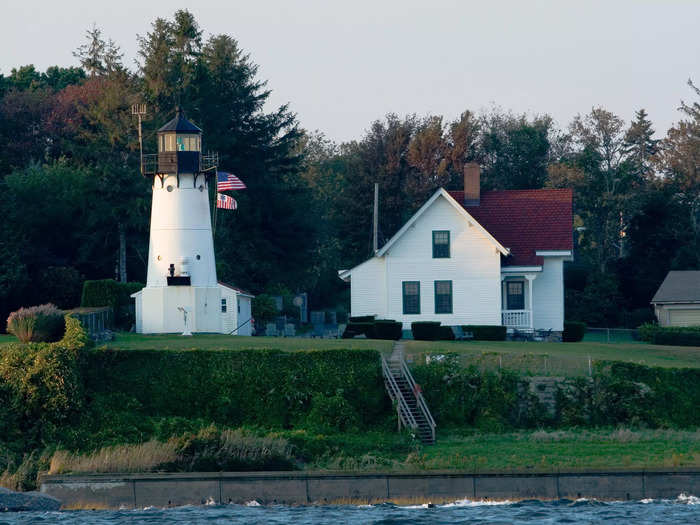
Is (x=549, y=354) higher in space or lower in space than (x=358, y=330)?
lower

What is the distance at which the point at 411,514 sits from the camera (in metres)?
26.7

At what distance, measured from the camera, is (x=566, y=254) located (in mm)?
52500

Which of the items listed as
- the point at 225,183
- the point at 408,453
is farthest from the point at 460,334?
the point at 408,453

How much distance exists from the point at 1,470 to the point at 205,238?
20.4 metres

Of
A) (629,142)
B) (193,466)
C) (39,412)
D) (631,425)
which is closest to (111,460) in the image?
(193,466)

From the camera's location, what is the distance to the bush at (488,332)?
4906 centimetres

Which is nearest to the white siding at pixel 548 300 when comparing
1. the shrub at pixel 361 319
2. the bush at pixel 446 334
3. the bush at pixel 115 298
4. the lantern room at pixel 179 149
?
the bush at pixel 446 334

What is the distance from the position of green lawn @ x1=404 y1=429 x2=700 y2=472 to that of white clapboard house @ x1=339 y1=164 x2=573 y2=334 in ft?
50.1

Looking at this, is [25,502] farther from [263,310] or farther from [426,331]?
[263,310]

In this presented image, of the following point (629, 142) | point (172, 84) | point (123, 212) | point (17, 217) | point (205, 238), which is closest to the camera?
point (205, 238)

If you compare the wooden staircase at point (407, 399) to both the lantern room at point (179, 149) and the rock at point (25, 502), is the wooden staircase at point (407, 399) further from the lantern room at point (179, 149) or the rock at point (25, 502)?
the lantern room at point (179, 149)

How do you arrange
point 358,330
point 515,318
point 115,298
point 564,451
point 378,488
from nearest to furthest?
point 378,488 < point 564,451 < point 358,330 < point 115,298 < point 515,318

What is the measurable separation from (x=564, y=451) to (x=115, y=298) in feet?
79.6

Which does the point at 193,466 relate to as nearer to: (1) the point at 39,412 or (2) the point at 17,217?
(1) the point at 39,412
